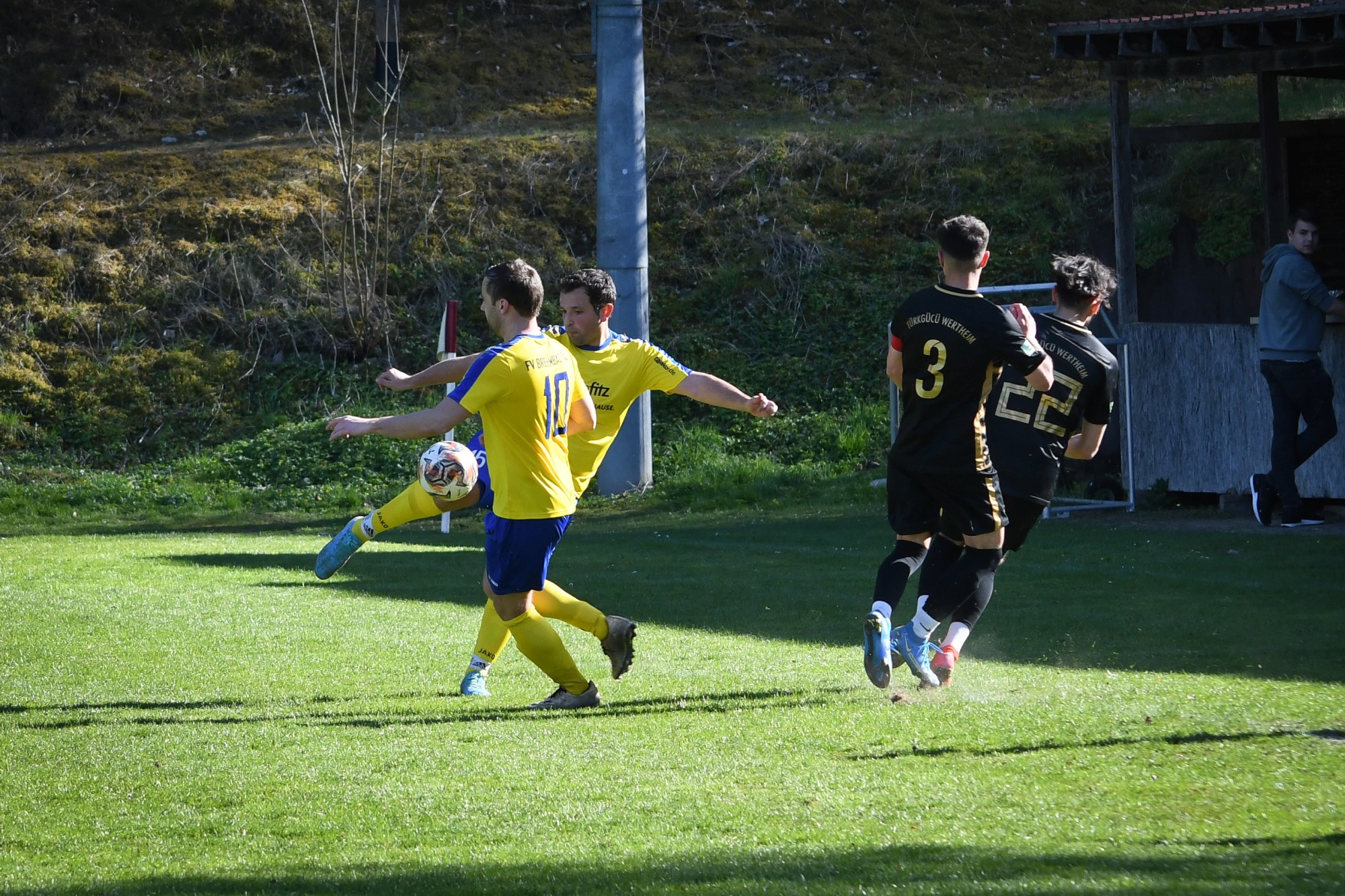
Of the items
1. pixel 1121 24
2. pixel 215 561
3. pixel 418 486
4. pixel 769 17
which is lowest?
pixel 215 561

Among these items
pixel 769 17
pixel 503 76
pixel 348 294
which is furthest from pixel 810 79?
pixel 348 294

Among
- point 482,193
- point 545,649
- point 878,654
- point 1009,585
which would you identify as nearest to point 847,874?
point 878,654

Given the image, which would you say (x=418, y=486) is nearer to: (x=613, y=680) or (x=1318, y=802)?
(x=613, y=680)

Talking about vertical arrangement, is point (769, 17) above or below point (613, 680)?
above

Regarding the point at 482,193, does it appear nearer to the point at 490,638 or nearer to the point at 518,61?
the point at 518,61

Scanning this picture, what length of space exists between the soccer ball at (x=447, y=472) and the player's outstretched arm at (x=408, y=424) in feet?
1.95

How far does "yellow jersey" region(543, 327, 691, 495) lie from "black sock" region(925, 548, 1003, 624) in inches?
61.2

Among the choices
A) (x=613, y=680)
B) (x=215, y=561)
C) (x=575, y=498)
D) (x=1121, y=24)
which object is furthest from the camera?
(x=1121, y=24)

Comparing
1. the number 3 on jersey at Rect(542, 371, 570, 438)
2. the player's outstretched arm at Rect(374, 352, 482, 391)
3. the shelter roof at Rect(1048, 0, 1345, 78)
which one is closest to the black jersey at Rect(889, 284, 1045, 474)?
the number 3 on jersey at Rect(542, 371, 570, 438)

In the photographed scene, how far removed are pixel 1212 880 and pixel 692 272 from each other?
17.9 meters

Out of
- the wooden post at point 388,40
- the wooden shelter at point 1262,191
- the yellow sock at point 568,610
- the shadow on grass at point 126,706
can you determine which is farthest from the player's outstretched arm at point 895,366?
the wooden post at point 388,40

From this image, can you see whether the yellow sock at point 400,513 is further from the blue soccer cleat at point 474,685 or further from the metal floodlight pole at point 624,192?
the metal floodlight pole at point 624,192

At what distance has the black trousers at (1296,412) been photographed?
11.8 meters

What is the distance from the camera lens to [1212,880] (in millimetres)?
3893
